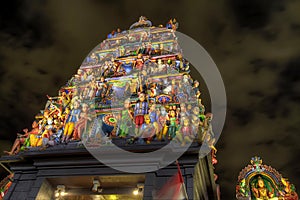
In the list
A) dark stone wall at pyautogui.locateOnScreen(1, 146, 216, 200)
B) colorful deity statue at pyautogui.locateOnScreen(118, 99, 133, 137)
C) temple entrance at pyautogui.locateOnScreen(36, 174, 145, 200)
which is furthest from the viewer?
colorful deity statue at pyautogui.locateOnScreen(118, 99, 133, 137)

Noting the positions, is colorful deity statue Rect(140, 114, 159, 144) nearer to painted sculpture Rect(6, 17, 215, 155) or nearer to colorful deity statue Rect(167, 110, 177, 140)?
painted sculpture Rect(6, 17, 215, 155)

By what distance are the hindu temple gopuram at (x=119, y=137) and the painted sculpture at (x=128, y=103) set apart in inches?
Result: 2.8

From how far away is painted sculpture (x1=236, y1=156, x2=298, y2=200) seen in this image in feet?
71.7

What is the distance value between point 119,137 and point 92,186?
348cm

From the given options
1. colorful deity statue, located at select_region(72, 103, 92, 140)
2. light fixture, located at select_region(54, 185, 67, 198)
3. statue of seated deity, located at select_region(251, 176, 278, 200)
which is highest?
colorful deity statue, located at select_region(72, 103, 92, 140)

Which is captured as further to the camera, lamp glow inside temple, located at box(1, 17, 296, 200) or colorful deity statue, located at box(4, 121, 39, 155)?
colorful deity statue, located at box(4, 121, 39, 155)

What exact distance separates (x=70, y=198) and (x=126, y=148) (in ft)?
21.4

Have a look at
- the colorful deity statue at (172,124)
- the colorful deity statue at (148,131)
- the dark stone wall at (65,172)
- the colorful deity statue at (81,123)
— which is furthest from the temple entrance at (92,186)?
the colorful deity statue at (172,124)

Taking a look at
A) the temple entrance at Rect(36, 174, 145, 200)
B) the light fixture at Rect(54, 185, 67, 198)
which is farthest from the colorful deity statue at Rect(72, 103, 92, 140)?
the light fixture at Rect(54, 185, 67, 198)

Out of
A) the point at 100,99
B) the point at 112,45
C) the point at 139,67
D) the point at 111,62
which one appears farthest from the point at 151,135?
the point at 112,45

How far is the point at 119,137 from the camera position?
Result: 18.4m

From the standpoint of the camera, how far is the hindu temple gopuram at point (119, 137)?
16.5 meters

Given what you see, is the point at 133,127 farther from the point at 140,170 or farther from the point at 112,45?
the point at 112,45

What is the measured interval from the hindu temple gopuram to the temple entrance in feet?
0.19
